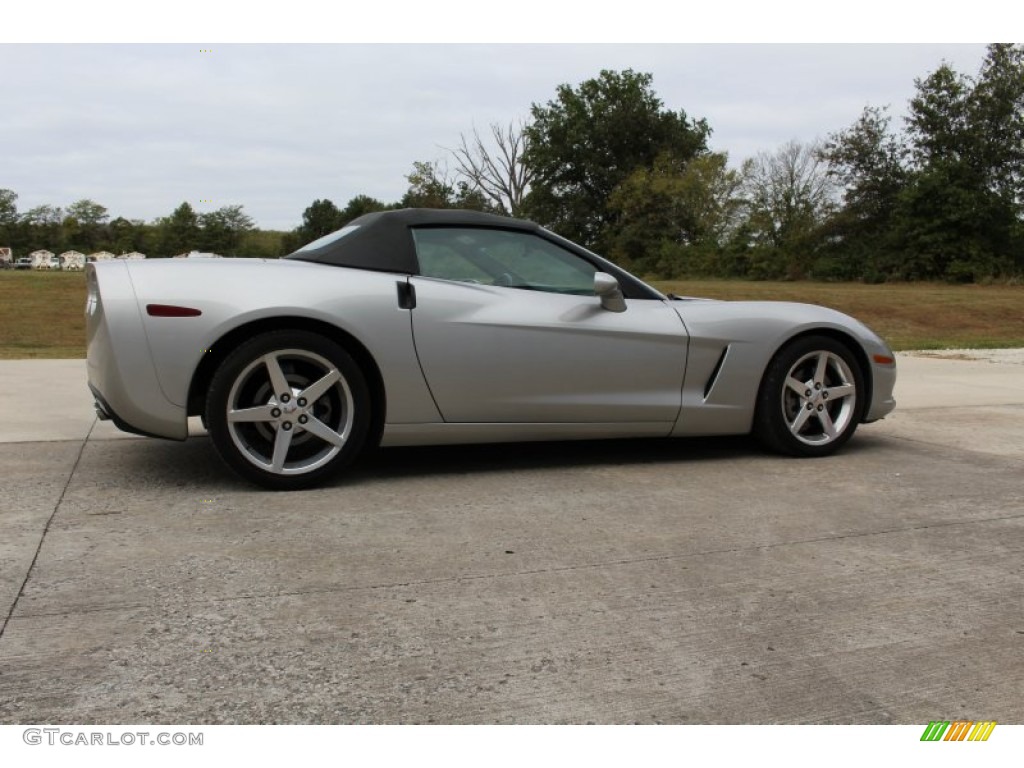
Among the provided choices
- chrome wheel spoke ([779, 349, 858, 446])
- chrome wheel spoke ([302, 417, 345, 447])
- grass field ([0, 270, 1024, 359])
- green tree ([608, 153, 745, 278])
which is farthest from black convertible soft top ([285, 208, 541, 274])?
green tree ([608, 153, 745, 278])

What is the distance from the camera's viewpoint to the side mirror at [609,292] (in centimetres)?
454

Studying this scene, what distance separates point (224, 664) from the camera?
239cm

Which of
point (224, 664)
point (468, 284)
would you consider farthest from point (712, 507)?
point (224, 664)

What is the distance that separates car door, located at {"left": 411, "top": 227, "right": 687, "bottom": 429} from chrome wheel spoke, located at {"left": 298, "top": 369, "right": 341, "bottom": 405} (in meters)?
0.41

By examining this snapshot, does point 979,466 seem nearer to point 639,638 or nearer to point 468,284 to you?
point 468,284

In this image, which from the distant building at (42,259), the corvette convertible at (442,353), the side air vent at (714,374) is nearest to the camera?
the corvette convertible at (442,353)

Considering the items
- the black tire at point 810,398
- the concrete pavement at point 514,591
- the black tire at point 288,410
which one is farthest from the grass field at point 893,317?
the black tire at point 288,410

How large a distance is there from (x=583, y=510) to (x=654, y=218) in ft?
180

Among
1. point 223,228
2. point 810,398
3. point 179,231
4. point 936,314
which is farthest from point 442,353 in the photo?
point 179,231

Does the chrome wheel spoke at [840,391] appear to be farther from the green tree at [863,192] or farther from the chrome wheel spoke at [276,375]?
the green tree at [863,192]

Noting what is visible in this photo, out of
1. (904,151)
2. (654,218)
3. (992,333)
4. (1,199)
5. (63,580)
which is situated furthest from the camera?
(654,218)

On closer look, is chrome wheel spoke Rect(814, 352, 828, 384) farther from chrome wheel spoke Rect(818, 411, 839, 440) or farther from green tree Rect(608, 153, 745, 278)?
green tree Rect(608, 153, 745, 278)

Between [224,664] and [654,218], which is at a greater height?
[654,218]

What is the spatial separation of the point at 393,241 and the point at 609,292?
3.45ft
